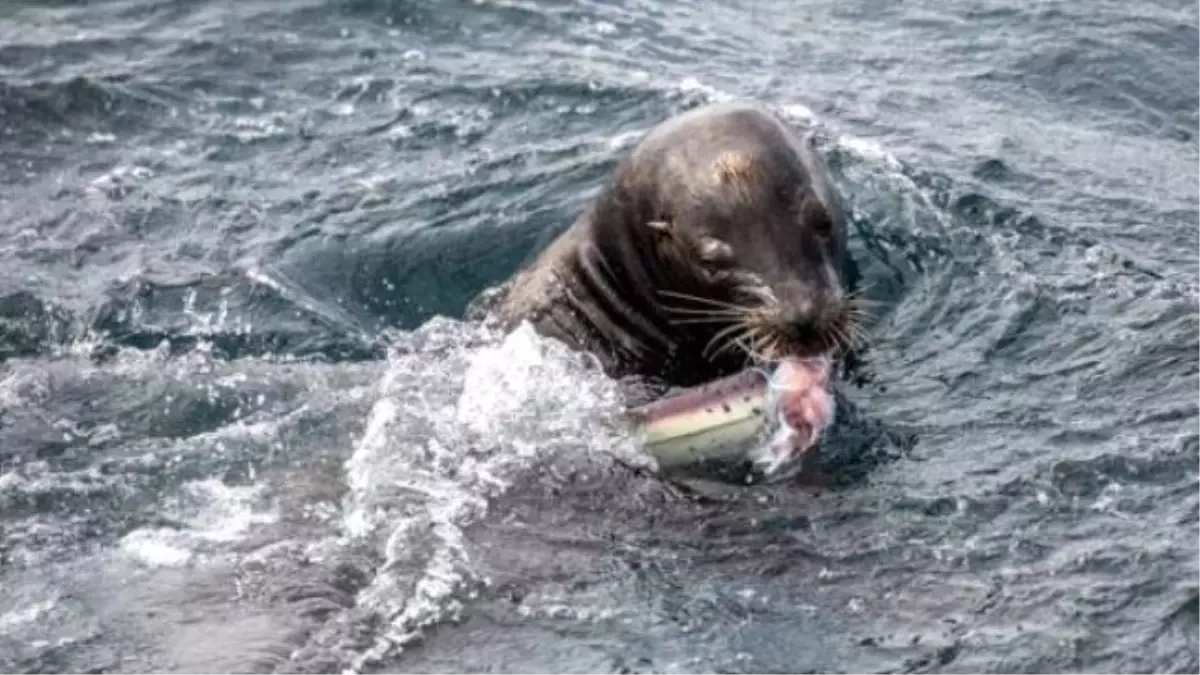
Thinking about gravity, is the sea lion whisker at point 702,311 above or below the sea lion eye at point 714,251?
below

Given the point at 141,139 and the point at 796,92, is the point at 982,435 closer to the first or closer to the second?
the point at 796,92

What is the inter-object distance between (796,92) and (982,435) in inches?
179

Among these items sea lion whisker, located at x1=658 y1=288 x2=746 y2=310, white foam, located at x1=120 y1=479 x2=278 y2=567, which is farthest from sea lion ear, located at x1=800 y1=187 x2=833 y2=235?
white foam, located at x1=120 y1=479 x2=278 y2=567

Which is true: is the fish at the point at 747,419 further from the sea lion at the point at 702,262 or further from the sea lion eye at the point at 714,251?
the sea lion eye at the point at 714,251

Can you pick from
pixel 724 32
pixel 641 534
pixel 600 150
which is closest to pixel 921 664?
pixel 641 534

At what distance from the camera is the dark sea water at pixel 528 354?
7.52m

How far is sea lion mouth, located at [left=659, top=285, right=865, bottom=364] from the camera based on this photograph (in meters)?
8.50

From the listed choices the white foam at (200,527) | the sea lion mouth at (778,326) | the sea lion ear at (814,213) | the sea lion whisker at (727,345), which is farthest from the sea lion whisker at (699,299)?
the white foam at (200,527)

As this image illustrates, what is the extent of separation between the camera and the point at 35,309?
10.7 metres

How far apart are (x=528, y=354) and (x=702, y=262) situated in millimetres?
797

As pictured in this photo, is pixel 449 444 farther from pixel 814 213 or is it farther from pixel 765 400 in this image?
pixel 814 213

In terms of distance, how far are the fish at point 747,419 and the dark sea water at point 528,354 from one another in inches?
5.3

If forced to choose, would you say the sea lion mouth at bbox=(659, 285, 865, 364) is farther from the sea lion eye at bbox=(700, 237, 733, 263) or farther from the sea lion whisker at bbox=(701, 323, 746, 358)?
the sea lion eye at bbox=(700, 237, 733, 263)

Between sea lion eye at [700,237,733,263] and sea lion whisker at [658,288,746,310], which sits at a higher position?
sea lion eye at [700,237,733,263]
